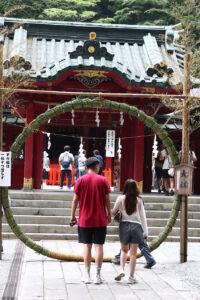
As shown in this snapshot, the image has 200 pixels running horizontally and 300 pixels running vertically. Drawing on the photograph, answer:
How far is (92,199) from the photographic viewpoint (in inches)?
301

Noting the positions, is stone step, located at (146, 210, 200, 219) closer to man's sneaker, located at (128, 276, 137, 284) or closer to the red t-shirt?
man's sneaker, located at (128, 276, 137, 284)

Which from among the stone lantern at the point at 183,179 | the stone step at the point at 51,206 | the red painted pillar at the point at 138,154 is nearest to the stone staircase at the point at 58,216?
the stone step at the point at 51,206

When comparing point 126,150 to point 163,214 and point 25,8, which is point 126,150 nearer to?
point 163,214

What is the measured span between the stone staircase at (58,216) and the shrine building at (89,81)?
1.79m

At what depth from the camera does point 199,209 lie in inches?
606

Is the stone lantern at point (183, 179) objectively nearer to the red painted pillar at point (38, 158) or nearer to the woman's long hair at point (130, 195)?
the woman's long hair at point (130, 195)

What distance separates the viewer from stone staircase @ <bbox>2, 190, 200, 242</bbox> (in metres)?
13.6

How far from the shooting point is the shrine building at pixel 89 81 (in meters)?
16.8

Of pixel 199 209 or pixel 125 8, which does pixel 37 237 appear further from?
pixel 125 8

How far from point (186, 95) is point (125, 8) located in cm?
2655

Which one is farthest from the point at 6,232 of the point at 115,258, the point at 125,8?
the point at 125,8

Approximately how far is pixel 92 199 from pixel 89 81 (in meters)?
9.97

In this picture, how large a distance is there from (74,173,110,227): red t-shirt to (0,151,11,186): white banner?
8.59 feet

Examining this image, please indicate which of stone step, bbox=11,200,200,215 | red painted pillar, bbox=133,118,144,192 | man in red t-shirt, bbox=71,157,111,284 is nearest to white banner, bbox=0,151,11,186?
man in red t-shirt, bbox=71,157,111,284
